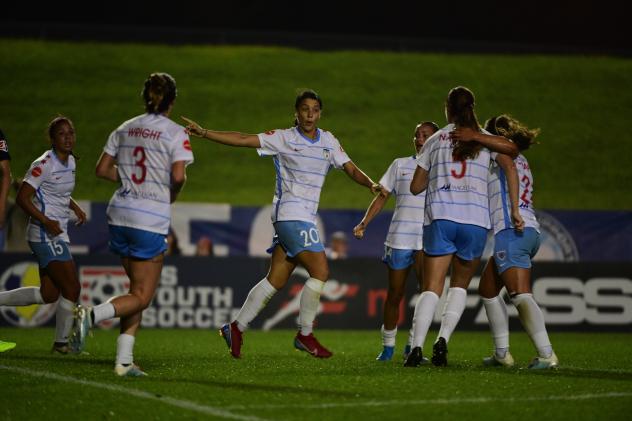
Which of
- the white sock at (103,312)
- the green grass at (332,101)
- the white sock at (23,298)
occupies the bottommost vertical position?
the white sock at (103,312)

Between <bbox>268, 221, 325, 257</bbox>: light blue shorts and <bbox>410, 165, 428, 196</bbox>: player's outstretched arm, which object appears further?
<bbox>268, 221, 325, 257</bbox>: light blue shorts

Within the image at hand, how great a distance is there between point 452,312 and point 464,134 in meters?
1.55

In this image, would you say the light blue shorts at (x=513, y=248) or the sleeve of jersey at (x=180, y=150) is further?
the light blue shorts at (x=513, y=248)

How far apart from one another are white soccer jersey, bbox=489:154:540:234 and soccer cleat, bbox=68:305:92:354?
3.74m

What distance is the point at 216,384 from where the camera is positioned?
742cm

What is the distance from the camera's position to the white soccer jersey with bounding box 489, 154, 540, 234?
905 centimetres

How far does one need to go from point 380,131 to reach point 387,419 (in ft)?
78.8

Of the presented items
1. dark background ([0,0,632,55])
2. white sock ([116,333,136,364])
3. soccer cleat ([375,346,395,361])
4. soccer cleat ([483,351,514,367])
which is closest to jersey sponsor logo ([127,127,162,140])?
white sock ([116,333,136,364])

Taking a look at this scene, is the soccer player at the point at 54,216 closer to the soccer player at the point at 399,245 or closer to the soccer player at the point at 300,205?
the soccer player at the point at 300,205

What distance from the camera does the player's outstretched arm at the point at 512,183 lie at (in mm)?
8781

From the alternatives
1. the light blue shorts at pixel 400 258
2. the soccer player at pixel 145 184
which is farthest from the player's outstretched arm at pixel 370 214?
the soccer player at pixel 145 184

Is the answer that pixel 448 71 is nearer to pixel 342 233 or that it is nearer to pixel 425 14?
pixel 425 14

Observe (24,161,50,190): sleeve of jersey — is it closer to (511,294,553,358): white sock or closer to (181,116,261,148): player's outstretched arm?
(181,116,261,148): player's outstretched arm

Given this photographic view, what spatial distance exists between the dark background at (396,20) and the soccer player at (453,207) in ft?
87.3
